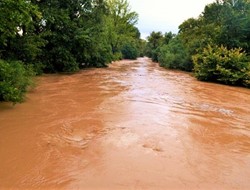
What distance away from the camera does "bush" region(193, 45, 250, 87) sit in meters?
16.7

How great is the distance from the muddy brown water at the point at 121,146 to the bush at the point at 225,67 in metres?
7.79

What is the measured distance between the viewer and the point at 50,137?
5.80m

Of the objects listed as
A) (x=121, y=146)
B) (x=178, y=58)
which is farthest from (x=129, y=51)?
(x=121, y=146)

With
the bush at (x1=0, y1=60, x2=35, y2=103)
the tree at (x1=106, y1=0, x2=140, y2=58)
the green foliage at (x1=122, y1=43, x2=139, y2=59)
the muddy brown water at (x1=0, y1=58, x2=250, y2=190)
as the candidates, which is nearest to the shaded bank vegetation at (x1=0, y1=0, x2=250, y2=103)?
the bush at (x1=0, y1=60, x2=35, y2=103)

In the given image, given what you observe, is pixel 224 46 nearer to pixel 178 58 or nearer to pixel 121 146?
pixel 178 58

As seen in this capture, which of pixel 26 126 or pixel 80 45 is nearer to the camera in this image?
pixel 26 126

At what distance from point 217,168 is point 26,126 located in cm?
424

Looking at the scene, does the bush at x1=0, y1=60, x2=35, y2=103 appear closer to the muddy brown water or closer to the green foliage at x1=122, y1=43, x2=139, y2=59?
the muddy brown water

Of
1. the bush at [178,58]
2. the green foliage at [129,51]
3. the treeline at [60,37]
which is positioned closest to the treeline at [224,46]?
the bush at [178,58]

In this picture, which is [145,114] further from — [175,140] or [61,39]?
[61,39]

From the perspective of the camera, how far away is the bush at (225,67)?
54.9 feet

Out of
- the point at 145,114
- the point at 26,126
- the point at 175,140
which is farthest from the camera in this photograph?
the point at 145,114

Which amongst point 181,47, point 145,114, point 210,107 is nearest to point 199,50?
point 181,47

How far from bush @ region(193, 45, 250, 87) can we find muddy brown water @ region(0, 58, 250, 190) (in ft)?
25.6
